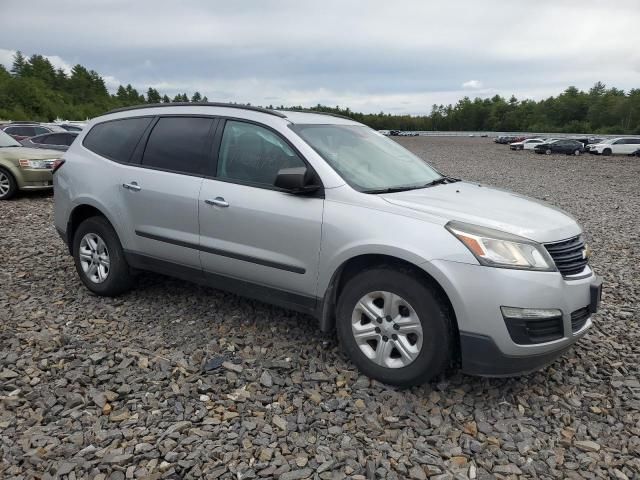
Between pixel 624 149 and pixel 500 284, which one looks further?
pixel 624 149

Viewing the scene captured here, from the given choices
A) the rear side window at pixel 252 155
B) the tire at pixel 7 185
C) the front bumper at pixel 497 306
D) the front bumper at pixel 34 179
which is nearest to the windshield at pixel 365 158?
the rear side window at pixel 252 155

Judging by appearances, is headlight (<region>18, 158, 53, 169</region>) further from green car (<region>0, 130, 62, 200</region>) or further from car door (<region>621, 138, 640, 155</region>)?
car door (<region>621, 138, 640, 155</region>)

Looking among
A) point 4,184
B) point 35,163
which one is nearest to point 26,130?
point 4,184

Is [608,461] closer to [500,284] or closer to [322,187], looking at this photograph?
[500,284]

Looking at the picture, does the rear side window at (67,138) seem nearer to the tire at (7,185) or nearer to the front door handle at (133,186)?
the tire at (7,185)

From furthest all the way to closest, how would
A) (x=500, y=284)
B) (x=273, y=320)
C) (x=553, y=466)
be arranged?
1. (x=273, y=320)
2. (x=500, y=284)
3. (x=553, y=466)

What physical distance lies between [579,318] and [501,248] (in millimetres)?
734

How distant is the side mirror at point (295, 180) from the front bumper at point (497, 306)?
1.00 meters

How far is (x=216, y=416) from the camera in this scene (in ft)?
9.61

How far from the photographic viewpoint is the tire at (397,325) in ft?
9.70

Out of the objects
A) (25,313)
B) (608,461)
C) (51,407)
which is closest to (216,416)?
(51,407)

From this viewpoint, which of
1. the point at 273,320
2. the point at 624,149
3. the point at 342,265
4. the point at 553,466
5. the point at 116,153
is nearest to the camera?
the point at 553,466

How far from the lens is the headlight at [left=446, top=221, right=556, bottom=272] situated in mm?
2836

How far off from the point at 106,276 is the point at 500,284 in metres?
3.50
